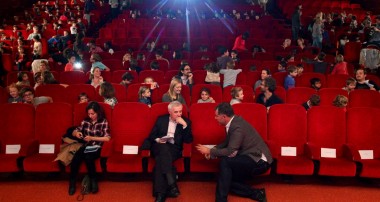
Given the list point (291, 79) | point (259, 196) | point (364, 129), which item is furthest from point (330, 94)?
point (259, 196)

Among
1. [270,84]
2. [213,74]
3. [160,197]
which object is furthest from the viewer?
[213,74]

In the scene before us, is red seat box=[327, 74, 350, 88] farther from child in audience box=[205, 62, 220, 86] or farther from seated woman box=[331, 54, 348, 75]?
child in audience box=[205, 62, 220, 86]

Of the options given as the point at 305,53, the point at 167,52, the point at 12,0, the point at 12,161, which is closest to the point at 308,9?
the point at 305,53

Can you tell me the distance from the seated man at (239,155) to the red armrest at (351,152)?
78 centimetres

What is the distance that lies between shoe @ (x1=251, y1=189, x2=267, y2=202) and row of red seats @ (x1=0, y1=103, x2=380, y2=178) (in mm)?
384

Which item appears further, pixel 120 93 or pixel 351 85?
pixel 120 93

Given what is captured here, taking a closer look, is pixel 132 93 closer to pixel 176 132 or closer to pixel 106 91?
pixel 106 91

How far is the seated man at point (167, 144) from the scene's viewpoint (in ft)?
11.0

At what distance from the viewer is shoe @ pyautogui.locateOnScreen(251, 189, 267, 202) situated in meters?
3.32

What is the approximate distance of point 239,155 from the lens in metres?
3.40

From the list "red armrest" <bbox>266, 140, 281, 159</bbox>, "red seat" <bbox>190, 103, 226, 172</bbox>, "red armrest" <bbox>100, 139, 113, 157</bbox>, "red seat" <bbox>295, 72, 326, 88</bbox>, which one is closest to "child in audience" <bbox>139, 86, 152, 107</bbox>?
"red seat" <bbox>190, 103, 226, 172</bbox>

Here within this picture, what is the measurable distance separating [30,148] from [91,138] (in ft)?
2.01

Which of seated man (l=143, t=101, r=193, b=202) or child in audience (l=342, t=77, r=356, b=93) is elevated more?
child in audience (l=342, t=77, r=356, b=93)

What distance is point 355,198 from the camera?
135 inches
